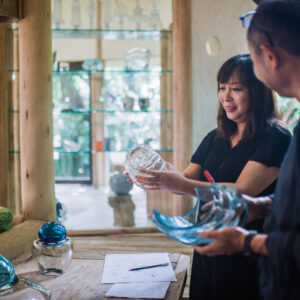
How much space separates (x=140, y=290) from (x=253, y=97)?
0.76 meters

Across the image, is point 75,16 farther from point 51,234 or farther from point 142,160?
point 51,234

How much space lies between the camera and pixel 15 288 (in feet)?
3.72

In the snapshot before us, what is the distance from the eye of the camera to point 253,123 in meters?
1.44

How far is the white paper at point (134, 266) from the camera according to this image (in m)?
1.34

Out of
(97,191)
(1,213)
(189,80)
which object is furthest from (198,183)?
(97,191)

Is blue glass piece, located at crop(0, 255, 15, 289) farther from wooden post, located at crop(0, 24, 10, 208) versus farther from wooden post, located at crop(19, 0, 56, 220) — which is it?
wooden post, located at crop(0, 24, 10, 208)

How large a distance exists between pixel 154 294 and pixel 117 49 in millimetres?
4705

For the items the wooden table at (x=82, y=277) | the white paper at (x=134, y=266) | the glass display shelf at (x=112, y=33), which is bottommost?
the wooden table at (x=82, y=277)

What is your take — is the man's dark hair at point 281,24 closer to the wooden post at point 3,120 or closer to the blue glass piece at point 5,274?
the blue glass piece at point 5,274

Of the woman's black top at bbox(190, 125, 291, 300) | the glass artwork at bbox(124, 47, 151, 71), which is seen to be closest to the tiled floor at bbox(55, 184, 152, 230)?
the glass artwork at bbox(124, 47, 151, 71)

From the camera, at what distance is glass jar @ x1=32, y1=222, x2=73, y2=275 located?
53.2 inches

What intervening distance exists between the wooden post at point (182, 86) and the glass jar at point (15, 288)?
2398 mm

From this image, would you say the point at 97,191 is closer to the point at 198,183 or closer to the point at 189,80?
the point at 189,80

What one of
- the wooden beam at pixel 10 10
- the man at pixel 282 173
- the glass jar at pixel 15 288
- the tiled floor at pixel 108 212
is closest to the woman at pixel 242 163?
the man at pixel 282 173
